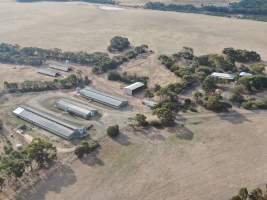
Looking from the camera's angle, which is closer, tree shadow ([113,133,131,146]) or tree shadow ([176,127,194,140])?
tree shadow ([113,133,131,146])

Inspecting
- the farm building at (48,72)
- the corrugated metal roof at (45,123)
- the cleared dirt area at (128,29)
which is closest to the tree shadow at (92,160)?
the corrugated metal roof at (45,123)

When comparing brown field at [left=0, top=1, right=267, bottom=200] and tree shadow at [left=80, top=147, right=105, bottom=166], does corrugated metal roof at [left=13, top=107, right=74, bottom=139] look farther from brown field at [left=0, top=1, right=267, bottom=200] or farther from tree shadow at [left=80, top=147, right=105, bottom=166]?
tree shadow at [left=80, top=147, right=105, bottom=166]

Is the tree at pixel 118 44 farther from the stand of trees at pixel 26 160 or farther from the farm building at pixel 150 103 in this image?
the stand of trees at pixel 26 160

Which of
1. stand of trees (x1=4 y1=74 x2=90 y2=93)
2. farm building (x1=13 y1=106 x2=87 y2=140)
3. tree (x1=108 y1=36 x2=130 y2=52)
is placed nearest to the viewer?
farm building (x1=13 y1=106 x2=87 y2=140)

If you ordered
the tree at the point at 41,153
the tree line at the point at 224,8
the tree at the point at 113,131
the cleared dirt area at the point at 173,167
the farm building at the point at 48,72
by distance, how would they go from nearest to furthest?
the cleared dirt area at the point at 173,167 < the tree at the point at 41,153 < the tree at the point at 113,131 < the farm building at the point at 48,72 < the tree line at the point at 224,8

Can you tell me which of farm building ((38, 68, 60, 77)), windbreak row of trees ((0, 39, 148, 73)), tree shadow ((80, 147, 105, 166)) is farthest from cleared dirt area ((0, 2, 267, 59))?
tree shadow ((80, 147, 105, 166))

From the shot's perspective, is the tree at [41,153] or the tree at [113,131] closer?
the tree at [41,153]
